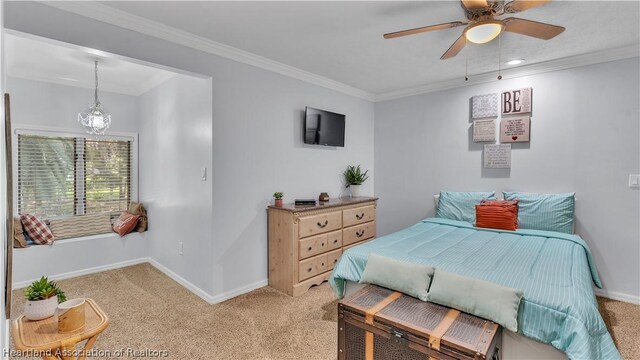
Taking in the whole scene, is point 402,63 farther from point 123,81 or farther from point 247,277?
point 123,81

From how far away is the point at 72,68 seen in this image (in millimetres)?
3400

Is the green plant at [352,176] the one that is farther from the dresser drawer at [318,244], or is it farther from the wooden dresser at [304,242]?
the dresser drawer at [318,244]

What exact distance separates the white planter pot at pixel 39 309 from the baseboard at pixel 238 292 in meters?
1.50

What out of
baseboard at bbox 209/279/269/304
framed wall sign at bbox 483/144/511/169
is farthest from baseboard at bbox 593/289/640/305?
baseboard at bbox 209/279/269/304

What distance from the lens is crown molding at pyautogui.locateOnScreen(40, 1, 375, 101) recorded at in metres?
2.11

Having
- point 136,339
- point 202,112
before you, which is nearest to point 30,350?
point 136,339

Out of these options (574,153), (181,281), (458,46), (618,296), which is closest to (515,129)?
(574,153)

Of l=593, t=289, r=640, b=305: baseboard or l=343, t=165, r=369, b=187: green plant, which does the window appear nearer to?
l=343, t=165, r=369, b=187: green plant

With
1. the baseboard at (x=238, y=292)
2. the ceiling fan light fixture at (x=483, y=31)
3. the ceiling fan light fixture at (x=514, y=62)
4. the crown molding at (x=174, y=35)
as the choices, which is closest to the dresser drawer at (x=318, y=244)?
the baseboard at (x=238, y=292)

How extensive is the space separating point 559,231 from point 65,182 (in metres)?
A: 5.74

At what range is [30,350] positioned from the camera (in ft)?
4.33

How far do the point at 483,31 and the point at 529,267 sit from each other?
5.31ft

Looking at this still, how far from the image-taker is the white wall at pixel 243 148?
8.68ft

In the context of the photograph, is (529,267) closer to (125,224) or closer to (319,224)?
(319,224)
